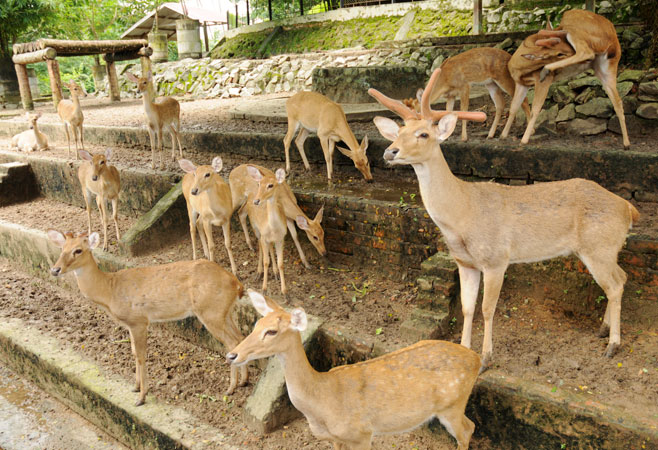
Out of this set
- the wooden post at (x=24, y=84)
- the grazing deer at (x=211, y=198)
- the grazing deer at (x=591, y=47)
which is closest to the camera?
the grazing deer at (x=591, y=47)

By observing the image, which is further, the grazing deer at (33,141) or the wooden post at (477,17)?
the wooden post at (477,17)

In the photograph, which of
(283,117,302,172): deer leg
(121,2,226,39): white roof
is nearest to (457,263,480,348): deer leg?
(283,117,302,172): deer leg

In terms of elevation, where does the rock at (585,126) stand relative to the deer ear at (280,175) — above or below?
above

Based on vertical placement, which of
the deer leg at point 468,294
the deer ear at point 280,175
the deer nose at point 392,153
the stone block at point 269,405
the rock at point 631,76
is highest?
the rock at point 631,76

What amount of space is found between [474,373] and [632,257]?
1847mm

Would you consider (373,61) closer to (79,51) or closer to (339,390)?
(79,51)

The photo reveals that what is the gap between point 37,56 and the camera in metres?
13.4

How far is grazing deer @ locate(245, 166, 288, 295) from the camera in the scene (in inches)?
203

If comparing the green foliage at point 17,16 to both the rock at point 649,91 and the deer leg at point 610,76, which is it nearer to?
the deer leg at point 610,76

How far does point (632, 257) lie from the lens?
13.5 ft

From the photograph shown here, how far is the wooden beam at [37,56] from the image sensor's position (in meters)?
13.0

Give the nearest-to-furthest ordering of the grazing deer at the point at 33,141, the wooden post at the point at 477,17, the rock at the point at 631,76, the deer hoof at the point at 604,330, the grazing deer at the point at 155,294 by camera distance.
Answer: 1. the deer hoof at the point at 604,330
2. the grazing deer at the point at 155,294
3. the rock at the point at 631,76
4. the grazing deer at the point at 33,141
5. the wooden post at the point at 477,17

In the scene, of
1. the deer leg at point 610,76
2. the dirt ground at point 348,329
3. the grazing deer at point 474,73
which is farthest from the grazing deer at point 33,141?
the deer leg at point 610,76

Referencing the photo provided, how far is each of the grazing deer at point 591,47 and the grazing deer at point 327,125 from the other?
2.39 m
